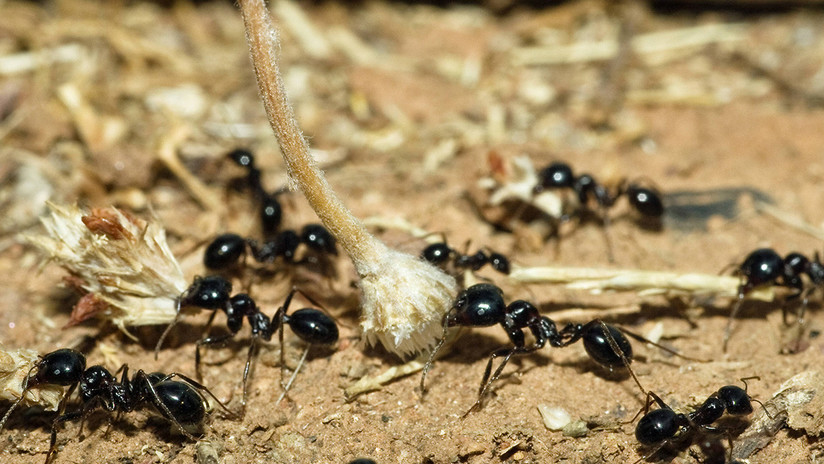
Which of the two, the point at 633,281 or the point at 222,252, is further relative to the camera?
the point at 222,252

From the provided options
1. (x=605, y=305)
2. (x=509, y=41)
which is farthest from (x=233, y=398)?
(x=509, y=41)

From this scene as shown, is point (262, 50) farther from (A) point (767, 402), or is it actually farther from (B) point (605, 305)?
(A) point (767, 402)

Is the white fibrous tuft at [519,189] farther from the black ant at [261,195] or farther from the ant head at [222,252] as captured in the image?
the ant head at [222,252]

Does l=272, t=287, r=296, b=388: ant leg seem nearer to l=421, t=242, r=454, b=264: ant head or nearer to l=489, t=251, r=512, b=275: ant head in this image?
l=421, t=242, r=454, b=264: ant head

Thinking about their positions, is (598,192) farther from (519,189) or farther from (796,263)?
(796,263)

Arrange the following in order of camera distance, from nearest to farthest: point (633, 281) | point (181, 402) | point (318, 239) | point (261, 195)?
1. point (181, 402)
2. point (633, 281)
3. point (318, 239)
4. point (261, 195)

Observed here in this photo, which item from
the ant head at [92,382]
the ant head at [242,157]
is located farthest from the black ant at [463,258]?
the ant head at [92,382]

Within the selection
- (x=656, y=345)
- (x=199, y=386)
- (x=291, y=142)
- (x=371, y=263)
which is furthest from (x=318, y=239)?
(x=656, y=345)
